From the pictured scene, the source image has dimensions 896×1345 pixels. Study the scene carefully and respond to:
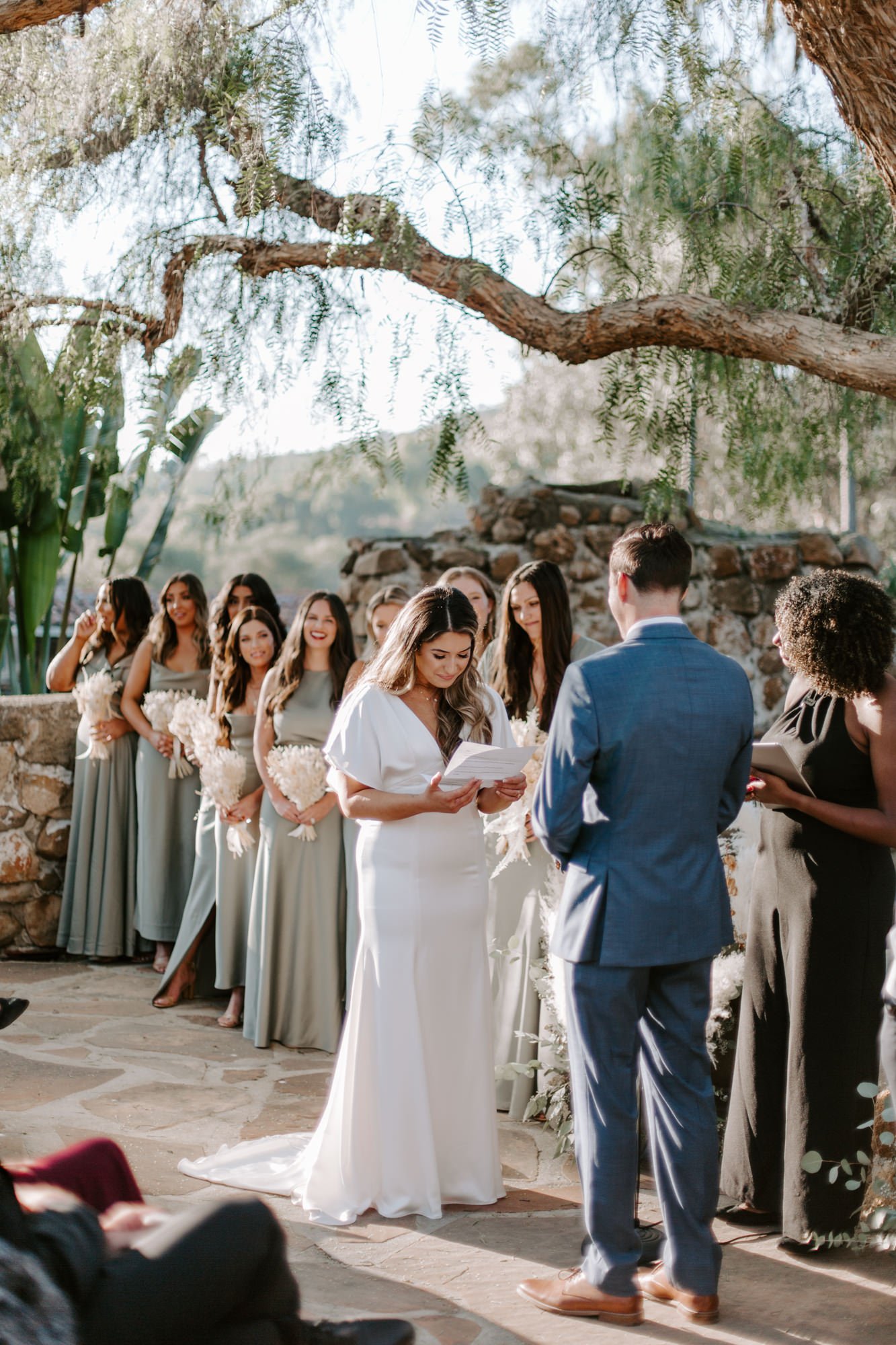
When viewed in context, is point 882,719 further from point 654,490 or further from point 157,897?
point 157,897

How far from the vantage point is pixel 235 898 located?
6.18 meters

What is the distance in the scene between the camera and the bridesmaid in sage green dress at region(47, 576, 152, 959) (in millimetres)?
7270

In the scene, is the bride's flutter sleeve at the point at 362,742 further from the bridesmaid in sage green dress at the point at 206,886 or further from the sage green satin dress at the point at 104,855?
the sage green satin dress at the point at 104,855

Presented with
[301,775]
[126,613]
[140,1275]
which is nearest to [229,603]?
[126,613]

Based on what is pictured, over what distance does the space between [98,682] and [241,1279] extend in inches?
205

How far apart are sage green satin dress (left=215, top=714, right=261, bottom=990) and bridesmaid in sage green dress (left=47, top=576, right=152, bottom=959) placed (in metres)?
1.29

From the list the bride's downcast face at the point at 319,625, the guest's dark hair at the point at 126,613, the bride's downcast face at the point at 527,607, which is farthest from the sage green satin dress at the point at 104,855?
the bride's downcast face at the point at 527,607

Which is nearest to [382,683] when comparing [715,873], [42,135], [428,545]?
[715,873]

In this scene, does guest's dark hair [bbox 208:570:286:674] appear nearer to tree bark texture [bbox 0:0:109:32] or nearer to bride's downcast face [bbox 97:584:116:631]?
→ bride's downcast face [bbox 97:584:116:631]

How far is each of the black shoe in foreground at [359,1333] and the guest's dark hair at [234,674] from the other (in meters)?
3.88

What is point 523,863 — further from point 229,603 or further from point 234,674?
point 229,603

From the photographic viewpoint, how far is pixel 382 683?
4109 mm

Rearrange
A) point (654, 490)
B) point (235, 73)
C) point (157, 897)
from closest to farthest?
1. point (235, 73)
2. point (654, 490)
3. point (157, 897)

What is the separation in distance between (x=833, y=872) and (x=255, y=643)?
341 cm
